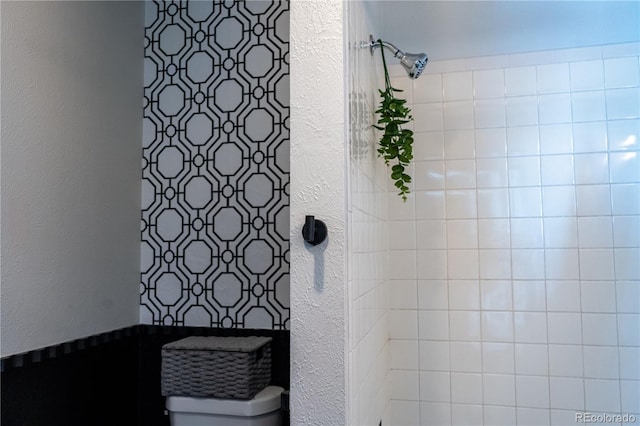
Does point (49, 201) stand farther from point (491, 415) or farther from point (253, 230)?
point (491, 415)

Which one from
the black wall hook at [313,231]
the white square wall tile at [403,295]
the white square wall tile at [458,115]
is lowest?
the white square wall tile at [403,295]

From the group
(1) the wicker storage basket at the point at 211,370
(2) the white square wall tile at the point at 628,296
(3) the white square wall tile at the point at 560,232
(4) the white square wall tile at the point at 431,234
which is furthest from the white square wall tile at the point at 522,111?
(1) the wicker storage basket at the point at 211,370

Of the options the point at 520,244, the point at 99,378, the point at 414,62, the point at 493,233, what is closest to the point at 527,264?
the point at 520,244

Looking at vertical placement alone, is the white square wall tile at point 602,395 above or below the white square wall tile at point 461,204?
below

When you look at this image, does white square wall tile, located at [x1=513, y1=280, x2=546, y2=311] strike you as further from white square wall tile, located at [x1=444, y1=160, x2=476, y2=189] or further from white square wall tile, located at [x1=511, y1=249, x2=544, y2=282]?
white square wall tile, located at [x1=444, y1=160, x2=476, y2=189]

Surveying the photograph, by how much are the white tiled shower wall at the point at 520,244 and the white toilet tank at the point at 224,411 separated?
0.68m

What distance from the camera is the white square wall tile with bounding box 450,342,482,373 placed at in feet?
6.93

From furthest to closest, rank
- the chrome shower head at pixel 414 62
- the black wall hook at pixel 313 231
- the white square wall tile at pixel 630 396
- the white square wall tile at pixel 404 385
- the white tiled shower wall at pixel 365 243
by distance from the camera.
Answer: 1. the white square wall tile at pixel 404 385
2. the white square wall tile at pixel 630 396
3. the chrome shower head at pixel 414 62
4. the white tiled shower wall at pixel 365 243
5. the black wall hook at pixel 313 231

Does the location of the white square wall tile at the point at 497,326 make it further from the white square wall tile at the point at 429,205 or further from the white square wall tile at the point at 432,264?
the white square wall tile at the point at 429,205

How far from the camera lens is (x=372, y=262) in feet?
5.86

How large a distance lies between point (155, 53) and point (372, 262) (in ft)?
4.54

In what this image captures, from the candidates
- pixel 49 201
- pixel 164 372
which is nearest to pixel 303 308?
pixel 164 372

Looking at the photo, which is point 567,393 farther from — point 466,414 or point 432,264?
point 432,264

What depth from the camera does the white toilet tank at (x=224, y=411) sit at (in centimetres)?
171
